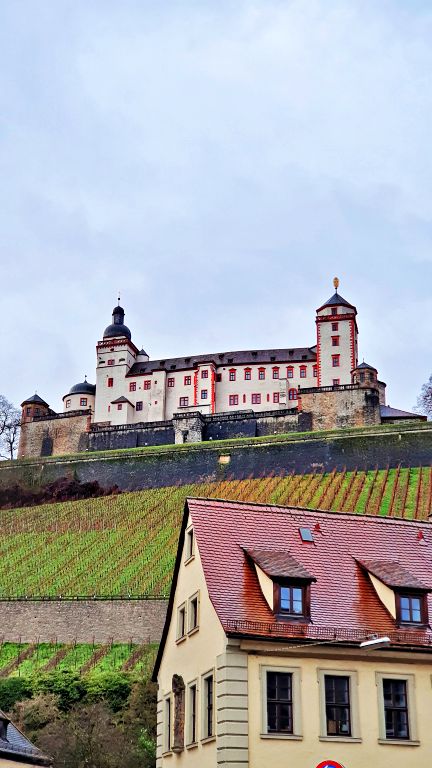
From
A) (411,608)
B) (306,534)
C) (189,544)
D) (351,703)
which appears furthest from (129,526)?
(351,703)

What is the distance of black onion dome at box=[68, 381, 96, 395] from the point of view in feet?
374

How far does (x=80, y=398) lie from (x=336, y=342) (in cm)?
2969

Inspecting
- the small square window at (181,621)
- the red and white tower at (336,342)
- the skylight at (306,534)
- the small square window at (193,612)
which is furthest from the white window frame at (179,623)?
the red and white tower at (336,342)

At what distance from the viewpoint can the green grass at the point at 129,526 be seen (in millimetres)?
59562

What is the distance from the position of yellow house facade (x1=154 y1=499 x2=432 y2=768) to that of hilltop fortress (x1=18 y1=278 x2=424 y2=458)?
236ft

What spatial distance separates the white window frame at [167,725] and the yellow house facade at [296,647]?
4.0 inches

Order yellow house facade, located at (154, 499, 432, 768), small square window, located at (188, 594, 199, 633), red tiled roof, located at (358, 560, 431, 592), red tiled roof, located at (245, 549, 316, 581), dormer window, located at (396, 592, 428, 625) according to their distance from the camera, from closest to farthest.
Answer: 1. yellow house facade, located at (154, 499, 432, 768)
2. red tiled roof, located at (245, 549, 316, 581)
3. dormer window, located at (396, 592, 428, 625)
4. red tiled roof, located at (358, 560, 431, 592)
5. small square window, located at (188, 594, 199, 633)

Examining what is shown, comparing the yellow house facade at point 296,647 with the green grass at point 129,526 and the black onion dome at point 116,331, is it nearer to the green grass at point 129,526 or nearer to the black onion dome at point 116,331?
the green grass at point 129,526

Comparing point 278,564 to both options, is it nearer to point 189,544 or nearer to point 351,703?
point 189,544

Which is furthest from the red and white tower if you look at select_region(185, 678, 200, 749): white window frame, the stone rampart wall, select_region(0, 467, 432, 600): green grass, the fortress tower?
select_region(185, 678, 200, 749): white window frame

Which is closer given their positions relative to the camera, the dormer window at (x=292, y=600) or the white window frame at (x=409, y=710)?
the white window frame at (x=409, y=710)

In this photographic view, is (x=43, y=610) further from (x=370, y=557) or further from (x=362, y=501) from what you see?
(x=370, y=557)

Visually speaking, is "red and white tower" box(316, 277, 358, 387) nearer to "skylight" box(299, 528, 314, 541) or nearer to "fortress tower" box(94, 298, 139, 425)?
"fortress tower" box(94, 298, 139, 425)

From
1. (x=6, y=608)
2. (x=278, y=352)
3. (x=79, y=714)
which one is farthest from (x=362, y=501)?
(x=278, y=352)
